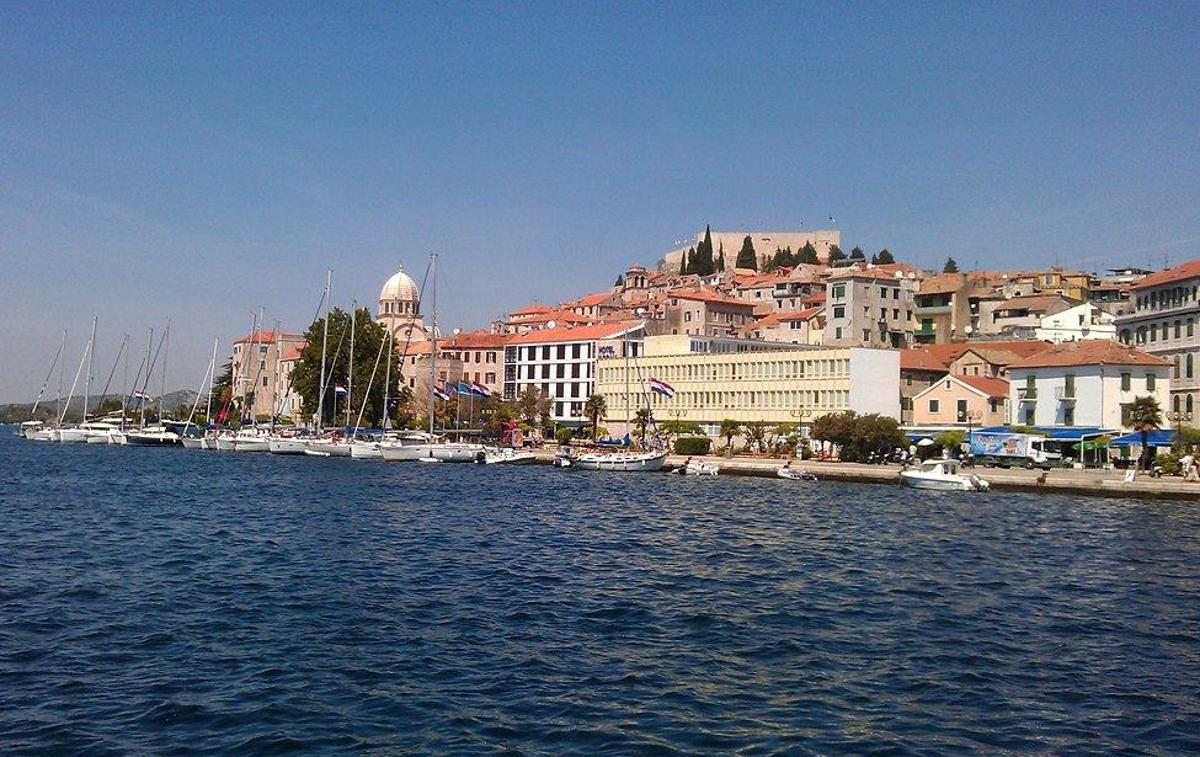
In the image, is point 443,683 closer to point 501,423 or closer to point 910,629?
point 910,629

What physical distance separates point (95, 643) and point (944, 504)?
142 feet

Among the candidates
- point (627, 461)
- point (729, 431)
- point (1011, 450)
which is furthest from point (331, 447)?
point (1011, 450)

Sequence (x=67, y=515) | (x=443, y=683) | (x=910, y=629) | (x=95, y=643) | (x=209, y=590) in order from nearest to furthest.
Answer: (x=443, y=683) → (x=95, y=643) → (x=910, y=629) → (x=209, y=590) → (x=67, y=515)

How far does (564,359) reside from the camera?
125375 millimetres

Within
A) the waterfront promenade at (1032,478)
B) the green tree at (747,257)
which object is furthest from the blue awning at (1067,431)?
the green tree at (747,257)

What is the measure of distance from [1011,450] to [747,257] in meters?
112

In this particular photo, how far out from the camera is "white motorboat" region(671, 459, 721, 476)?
7888cm

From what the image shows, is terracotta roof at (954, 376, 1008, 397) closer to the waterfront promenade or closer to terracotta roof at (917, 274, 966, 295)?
the waterfront promenade

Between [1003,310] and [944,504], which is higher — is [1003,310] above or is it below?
Answer: above

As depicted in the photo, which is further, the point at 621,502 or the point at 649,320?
the point at 649,320

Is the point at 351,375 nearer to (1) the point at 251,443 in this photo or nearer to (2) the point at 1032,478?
(1) the point at 251,443

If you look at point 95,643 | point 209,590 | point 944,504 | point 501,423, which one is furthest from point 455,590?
point 501,423

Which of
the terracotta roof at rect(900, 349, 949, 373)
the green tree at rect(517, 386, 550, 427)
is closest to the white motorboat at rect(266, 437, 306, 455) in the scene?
the green tree at rect(517, 386, 550, 427)

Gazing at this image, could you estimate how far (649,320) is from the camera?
126 metres
